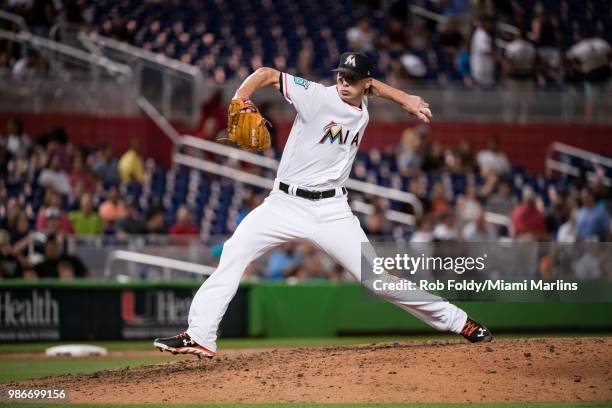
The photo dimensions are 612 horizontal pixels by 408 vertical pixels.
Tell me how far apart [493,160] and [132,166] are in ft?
19.3

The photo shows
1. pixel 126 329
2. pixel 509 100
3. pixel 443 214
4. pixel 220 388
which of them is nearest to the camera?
pixel 220 388

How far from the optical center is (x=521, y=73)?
19.0m

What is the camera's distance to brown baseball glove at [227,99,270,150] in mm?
7316

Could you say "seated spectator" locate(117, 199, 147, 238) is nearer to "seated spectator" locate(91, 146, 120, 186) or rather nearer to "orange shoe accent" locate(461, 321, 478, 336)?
"seated spectator" locate(91, 146, 120, 186)

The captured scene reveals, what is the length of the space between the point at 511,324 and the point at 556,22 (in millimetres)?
8153

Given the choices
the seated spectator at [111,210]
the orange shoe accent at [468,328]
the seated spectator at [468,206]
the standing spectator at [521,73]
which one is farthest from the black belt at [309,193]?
the standing spectator at [521,73]

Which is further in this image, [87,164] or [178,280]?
[87,164]

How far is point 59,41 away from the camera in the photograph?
1775cm

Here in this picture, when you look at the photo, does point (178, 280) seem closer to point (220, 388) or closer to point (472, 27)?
point (220, 388)

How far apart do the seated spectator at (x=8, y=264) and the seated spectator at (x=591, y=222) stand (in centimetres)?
753

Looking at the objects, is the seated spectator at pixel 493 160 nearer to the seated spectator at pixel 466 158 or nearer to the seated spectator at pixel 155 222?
the seated spectator at pixel 466 158

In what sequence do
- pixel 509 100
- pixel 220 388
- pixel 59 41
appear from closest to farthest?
pixel 220 388 → pixel 59 41 → pixel 509 100

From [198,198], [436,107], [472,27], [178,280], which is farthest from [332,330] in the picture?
[472,27]

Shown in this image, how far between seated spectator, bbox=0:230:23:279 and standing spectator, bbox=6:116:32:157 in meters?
2.86
